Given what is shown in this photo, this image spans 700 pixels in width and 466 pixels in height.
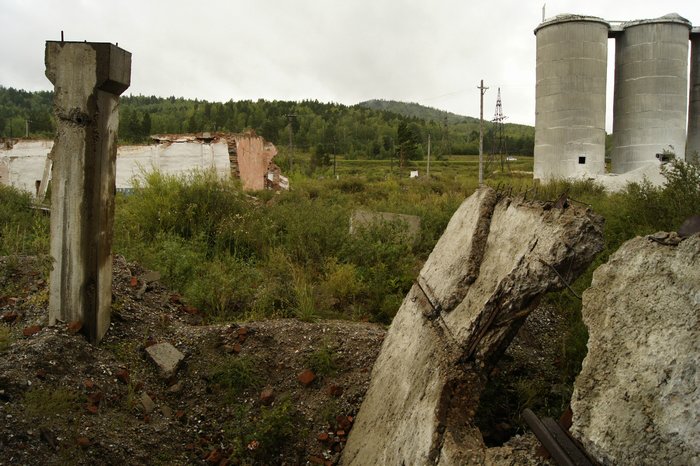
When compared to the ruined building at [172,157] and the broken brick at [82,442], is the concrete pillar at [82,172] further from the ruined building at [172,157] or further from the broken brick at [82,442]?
Result: the ruined building at [172,157]

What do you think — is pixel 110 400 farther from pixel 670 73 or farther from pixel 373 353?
pixel 670 73

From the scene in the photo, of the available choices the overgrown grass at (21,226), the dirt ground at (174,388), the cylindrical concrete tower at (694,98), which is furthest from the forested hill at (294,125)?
the dirt ground at (174,388)

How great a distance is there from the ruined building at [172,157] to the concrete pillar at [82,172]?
1540 centimetres

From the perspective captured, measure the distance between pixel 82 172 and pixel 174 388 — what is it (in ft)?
6.15

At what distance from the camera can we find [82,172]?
4.39 m

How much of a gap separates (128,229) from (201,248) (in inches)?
62.1

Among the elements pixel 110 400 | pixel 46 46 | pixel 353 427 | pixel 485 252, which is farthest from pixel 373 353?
pixel 46 46

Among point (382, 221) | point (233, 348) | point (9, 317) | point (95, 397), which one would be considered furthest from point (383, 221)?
point (95, 397)

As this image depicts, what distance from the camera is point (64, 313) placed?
4.46 m

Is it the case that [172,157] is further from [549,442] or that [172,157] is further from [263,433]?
[549,442]

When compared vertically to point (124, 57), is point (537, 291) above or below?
below

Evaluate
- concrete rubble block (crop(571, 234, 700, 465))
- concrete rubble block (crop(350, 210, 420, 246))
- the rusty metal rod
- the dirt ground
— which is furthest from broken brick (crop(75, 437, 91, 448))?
concrete rubble block (crop(350, 210, 420, 246))

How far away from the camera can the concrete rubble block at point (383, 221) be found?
28.6 ft

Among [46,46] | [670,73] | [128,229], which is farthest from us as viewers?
[670,73]
